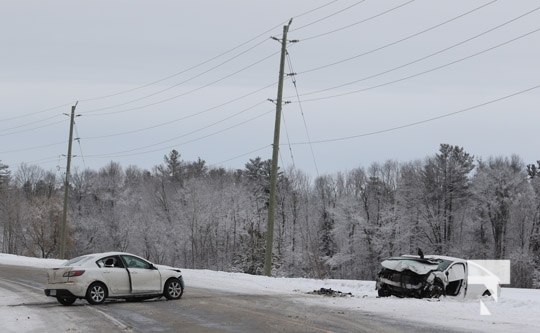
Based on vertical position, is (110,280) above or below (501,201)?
below

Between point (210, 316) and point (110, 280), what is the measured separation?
14.8 ft

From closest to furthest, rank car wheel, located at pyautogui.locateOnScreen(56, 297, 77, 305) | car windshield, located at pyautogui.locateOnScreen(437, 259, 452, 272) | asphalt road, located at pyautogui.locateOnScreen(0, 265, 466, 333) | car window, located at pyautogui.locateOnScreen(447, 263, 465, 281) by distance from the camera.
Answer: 1. asphalt road, located at pyautogui.locateOnScreen(0, 265, 466, 333)
2. car wheel, located at pyautogui.locateOnScreen(56, 297, 77, 305)
3. car window, located at pyautogui.locateOnScreen(447, 263, 465, 281)
4. car windshield, located at pyautogui.locateOnScreen(437, 259, 452, 272)

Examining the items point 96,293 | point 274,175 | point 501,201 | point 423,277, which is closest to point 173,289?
point 96,293

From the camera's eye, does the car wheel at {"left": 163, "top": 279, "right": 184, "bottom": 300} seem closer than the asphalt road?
No

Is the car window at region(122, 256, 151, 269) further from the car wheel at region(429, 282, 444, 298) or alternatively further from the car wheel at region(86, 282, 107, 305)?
the car wheel at region(429, 282, 444, 298)

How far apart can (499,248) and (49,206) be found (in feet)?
187

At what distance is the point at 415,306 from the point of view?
17438 millimetres

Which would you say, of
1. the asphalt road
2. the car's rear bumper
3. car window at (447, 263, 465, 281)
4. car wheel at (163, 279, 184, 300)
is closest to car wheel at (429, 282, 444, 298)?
car window at (447, 263, 465, 281)

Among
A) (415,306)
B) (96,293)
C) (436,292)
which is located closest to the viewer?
(415,306)

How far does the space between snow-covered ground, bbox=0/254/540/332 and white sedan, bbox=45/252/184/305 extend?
124cm

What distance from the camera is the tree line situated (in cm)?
7450

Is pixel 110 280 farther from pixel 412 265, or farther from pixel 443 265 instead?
pixel 443 265

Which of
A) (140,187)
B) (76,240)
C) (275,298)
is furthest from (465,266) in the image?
(140,187)

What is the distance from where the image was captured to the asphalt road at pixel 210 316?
13.3 metres
